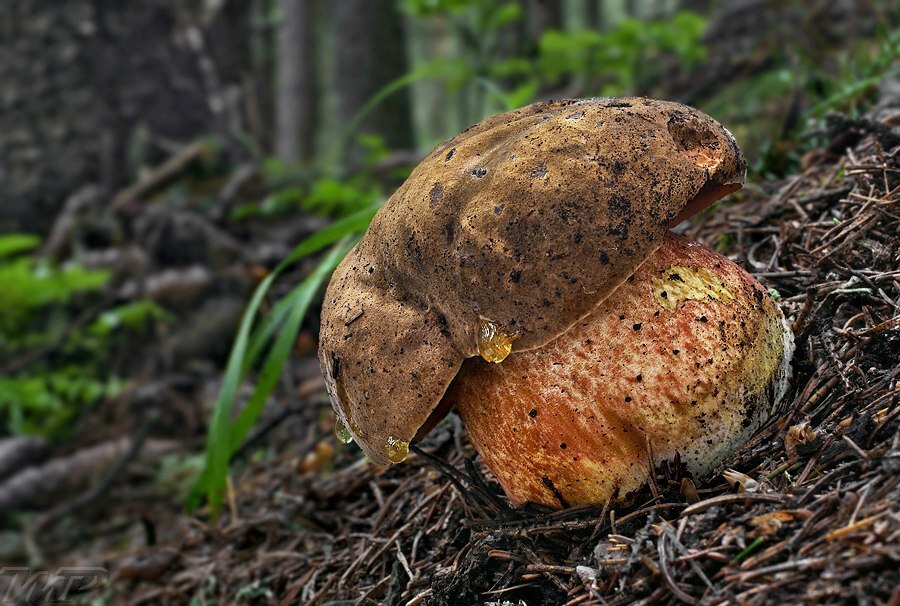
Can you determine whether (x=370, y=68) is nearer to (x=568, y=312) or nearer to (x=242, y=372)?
(x=242, y=372)

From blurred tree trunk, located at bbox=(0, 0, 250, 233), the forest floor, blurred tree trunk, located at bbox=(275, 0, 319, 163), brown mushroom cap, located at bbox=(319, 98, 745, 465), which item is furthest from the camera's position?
blurred tree trunk, located at bbox=(275, 0, 319, 163)

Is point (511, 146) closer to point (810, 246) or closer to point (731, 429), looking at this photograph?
point (731, 429)

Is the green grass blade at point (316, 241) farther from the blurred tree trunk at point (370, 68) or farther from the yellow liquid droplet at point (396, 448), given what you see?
the blurred tree trunk at point (370, 68)

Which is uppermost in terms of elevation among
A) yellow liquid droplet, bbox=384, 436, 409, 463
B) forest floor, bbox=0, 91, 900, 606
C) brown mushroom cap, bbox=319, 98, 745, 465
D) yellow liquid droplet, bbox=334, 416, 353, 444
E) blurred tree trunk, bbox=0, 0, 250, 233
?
blurred tree trunk, bbox=0, 0, 250, 233

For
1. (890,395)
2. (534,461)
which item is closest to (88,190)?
(534,461)

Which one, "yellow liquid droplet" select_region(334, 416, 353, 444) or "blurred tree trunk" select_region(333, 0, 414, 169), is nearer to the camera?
"yellow liquid droplet" select_region(334, 416, 353, 444)

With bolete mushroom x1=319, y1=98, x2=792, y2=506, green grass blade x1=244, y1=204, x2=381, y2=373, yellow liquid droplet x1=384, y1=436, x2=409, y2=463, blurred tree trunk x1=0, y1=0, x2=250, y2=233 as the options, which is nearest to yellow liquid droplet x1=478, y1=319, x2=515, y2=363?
bolete mushroom x1=319, y1=98, x2=792, y2=506

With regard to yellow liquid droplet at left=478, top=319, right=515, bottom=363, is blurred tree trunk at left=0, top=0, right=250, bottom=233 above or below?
above

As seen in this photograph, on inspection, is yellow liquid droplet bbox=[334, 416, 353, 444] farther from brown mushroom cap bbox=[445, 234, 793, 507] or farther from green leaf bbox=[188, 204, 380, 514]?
green leaf bbox=[188, 204, 380, 514]
